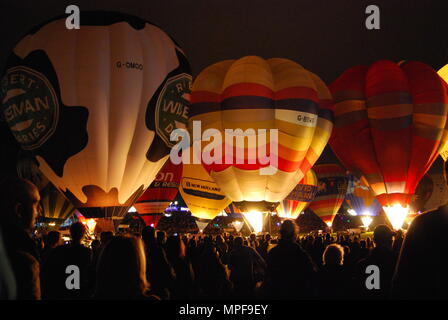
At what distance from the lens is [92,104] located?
8.61 metres

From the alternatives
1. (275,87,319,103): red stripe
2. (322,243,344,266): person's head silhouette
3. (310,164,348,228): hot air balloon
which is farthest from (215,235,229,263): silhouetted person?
(310,164,348,228): hot air balloon

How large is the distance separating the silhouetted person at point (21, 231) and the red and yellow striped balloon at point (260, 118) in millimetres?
9363

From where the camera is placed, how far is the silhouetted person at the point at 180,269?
4.08 meters

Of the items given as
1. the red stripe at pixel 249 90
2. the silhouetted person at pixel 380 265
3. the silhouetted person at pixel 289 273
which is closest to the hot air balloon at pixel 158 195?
the red stripe at pixel 249 90

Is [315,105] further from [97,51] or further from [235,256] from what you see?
[235,256]

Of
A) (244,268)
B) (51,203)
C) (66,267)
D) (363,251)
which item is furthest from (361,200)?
(66,267)

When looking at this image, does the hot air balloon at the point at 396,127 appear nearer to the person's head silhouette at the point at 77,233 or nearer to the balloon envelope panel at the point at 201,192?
the balloon envelope panel at the point at 201,192

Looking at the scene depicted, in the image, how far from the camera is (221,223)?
50.3 metres

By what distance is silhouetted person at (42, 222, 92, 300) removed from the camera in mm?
3162

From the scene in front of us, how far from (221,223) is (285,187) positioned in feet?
128

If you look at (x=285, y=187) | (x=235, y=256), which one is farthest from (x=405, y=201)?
(x=235, y=256)

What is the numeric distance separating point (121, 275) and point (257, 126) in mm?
8941

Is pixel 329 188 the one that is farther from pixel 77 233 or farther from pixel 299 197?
pixel 77 233

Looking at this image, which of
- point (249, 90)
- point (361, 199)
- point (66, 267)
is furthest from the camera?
point (361, 199)
